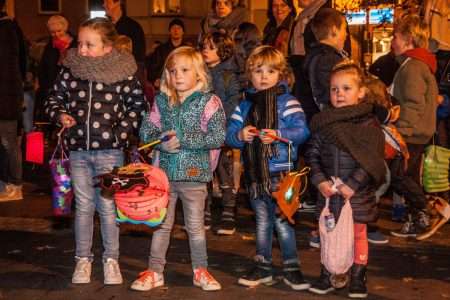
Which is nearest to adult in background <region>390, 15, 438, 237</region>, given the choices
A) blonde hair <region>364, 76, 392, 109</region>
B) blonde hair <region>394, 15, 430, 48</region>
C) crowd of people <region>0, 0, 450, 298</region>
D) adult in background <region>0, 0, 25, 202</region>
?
blonde hair <region>394, 15, 430, 48</region>

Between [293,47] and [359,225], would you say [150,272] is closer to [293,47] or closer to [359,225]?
[359,225]

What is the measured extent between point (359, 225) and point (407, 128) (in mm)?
1937

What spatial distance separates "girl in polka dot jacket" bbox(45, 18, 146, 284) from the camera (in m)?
6.68

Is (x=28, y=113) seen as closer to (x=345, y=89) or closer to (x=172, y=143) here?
(x=172, y=143)

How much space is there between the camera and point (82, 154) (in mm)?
6738

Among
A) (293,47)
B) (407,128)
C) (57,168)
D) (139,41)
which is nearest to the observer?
(57,168)

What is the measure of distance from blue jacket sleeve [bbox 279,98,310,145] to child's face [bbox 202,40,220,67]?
5.79ft

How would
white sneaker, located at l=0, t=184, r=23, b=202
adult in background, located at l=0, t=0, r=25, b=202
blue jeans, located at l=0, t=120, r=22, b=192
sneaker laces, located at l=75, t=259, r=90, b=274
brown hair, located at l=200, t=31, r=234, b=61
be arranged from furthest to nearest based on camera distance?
white sneaker, located at l=0, t=184, r=23, b=202
blue jeans, located at l=0, t=120, r=22, b=192
adult in background, located at l=0, t=0, r=25, b=202
brown hair, located at l=200, t=31, r=234, b=61
sneaker laces, located at l=75, t=259, r=90, b=274

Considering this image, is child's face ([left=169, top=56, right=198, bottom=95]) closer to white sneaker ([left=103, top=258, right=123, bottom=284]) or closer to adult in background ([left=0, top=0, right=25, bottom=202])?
white sneaker ([left=103, top=258, right=123, bottom=284])

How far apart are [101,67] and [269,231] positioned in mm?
1762

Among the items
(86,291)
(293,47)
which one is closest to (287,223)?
(86,291)

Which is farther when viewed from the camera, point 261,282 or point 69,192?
point 69,192

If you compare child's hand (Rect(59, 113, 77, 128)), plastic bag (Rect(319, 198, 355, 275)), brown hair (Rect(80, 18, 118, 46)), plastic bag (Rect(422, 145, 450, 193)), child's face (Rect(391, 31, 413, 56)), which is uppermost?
brown hair (Rect(80, 18, 118, 46))

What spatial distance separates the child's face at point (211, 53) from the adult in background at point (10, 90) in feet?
9.23
